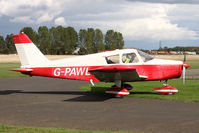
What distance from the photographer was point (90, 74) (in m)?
12.5

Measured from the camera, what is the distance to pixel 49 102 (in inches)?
431

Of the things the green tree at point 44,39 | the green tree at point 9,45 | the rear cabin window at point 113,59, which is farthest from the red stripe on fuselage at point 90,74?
the green tree at point 9,45

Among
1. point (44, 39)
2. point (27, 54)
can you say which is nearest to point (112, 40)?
point (44, 39)

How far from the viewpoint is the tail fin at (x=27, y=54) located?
13.5 m

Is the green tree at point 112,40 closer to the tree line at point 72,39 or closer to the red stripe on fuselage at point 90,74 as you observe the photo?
the tree line at point 72,39

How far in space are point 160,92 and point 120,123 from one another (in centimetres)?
569

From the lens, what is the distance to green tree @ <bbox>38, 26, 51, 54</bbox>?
80438mm

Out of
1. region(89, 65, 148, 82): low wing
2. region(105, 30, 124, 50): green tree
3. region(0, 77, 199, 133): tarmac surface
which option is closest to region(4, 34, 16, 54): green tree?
region(105, 30, 124, 50): green tree

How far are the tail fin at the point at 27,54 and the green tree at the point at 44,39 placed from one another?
67.7 m

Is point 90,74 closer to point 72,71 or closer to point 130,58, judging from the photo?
point 72,71

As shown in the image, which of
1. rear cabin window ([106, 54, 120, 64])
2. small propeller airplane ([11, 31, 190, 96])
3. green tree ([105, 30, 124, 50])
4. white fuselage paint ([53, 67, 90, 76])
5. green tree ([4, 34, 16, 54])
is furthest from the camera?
green tree ([4, 34, 16, 54])

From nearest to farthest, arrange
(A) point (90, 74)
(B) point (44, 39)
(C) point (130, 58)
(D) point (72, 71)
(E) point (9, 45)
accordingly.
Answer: (C) point (130, 58), (A) point (90, 74), (D) point (72, 71), (B) point (44, 39), (E) point (9, 45)

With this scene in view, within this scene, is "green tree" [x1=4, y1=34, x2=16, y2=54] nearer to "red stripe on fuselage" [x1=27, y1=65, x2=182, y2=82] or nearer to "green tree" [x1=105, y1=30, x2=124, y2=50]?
"green tree" [x1=105, y1=30, x2=124, y2=50]

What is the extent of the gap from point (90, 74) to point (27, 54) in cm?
357
